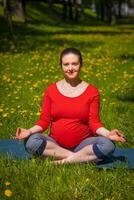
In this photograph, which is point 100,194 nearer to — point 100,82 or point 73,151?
point 73,151

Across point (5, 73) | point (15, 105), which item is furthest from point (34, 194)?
point (5, 73)

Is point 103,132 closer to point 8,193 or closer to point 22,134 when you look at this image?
point 22,134

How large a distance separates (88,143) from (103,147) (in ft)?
0.74

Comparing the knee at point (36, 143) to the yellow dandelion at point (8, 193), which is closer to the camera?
the yellow dandelion at point (8, 193)

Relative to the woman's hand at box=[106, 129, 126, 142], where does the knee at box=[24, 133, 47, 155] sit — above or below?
below

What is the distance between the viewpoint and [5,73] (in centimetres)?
1399

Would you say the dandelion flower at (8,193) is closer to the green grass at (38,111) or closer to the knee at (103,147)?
the green grass at (38,111)

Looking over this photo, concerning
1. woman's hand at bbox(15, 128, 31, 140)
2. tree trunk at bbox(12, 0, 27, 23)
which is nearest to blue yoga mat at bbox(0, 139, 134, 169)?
woman's hand at bbox(15, 128, 31, 140)

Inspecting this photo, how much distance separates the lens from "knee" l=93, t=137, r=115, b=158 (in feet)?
18.9

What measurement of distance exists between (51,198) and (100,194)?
0.47 metres

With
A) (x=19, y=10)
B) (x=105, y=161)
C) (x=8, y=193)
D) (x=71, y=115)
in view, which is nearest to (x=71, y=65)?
(x=71, y=115)

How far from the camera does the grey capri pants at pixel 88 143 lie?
18.9 ft

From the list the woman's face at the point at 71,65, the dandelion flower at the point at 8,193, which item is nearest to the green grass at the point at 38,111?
the dandelion flower at the point at 8,193

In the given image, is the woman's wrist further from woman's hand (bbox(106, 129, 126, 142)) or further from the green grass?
the green grass
